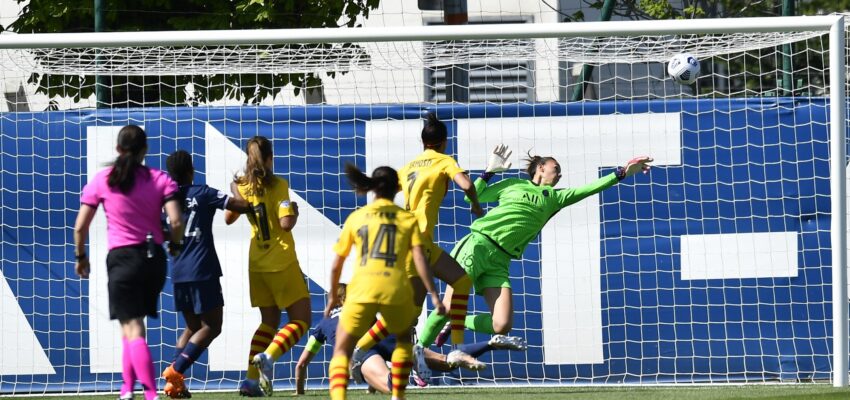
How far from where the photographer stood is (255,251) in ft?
30.2

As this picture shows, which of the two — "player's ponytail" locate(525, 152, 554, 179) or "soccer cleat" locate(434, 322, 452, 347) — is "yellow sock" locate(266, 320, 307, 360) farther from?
"player's ponytail" locate(525, 152, 554, 179)

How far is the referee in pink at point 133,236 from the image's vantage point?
24.4 ft

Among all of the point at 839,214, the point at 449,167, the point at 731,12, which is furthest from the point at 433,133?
the point at 731,12

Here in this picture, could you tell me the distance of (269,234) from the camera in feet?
30.1

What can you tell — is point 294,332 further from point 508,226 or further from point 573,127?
point 573,127

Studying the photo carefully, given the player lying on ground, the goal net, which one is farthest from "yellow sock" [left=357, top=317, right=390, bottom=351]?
the goal net

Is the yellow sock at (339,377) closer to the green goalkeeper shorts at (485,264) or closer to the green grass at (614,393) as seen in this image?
the green grass at (614,393)

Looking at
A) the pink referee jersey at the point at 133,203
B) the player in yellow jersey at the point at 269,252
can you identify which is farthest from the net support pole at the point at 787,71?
the pink referee jersey at the point at 133,203

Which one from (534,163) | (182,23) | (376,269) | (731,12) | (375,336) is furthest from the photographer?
(731,12)

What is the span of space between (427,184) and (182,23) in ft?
14.6

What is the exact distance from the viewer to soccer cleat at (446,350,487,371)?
28.8ft

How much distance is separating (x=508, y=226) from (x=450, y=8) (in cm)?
281

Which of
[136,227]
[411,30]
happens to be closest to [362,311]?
[136,227]

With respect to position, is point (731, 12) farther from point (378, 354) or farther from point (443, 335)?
point (378, 354)
